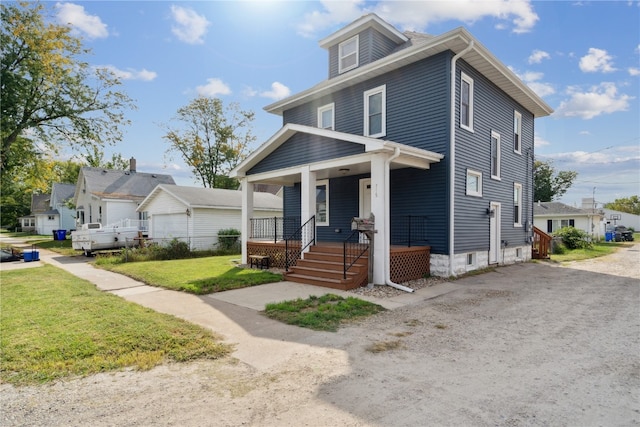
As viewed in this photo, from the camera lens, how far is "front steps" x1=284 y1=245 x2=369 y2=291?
8609 millimetres

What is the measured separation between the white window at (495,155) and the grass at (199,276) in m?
8.70

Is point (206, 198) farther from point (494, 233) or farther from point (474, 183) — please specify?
point (494, 233)

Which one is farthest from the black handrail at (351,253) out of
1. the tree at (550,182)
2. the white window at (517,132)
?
the tree at (550,182)

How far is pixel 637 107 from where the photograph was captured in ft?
55.6

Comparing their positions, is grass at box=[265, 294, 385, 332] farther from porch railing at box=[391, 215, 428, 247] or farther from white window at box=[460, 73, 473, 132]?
white window at box=[460, 73, 473, 132]

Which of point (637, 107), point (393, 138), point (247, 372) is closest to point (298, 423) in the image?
point (247, 372)

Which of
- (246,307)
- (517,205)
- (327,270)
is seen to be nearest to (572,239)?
(517,205)

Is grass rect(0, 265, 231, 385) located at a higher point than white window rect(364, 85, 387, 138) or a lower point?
lower

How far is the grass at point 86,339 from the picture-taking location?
3990 millimetres

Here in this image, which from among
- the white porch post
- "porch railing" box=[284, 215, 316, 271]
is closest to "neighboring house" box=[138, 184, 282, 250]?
"porch railing" box=[284, 215, 316, 271]

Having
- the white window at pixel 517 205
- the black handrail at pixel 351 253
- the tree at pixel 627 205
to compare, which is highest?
the tree at pixel 627 205

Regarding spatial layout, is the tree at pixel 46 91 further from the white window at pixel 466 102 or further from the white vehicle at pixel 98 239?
the white window at pixel 466 102

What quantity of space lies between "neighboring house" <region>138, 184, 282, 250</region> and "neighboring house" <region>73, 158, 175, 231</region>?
2309 mm

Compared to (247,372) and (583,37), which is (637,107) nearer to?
(583,37)
